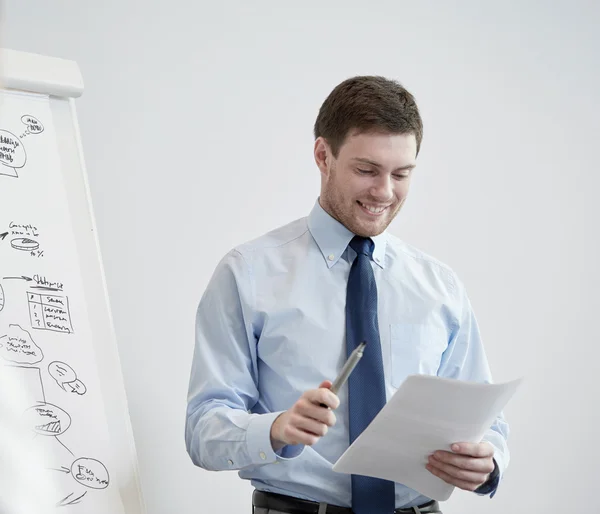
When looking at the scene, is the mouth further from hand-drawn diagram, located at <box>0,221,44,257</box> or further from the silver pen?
hand-drawn diagram, located at <box>0,221,44,257</box>

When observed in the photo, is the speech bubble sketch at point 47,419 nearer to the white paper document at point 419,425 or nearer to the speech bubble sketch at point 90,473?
the speech bubble sketch at point 90,473

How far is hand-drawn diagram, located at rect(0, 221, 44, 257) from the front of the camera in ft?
5.53

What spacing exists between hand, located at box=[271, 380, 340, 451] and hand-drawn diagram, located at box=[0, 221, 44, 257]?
0.68m

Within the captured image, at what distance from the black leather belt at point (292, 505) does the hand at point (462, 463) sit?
177mm

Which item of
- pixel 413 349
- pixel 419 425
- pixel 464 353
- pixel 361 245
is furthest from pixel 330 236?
pixel 419 425

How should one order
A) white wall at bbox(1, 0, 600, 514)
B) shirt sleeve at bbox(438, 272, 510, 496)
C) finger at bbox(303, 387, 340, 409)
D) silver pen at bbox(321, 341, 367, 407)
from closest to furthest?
silver pen at bbox(321, 341, 367, 407) < finger at bbox(303, 387, 340, 409) < shirt sleeve at bbox(438, 272, 510, 496) < white wall at bbox(1, 0, 600, 514)

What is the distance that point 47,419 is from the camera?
1.63m

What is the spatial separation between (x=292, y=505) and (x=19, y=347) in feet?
2.11

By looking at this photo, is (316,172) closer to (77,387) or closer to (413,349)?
(413,349)

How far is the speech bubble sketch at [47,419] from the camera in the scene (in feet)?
5.30

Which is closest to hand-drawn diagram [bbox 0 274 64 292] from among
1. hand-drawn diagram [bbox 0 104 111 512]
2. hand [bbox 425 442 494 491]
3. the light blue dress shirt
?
hand-drawn diagram [bbox 0 104 111 512]

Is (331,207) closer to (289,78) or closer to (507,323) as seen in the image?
(289,78)

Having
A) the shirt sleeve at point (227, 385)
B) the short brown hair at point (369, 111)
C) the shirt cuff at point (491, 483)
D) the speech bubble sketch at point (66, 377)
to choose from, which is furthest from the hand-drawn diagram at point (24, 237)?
the shirt cuff at point (491, 483)

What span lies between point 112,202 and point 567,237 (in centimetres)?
161
